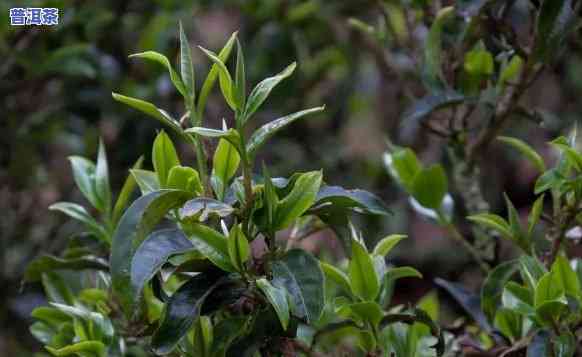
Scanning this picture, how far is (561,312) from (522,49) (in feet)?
1.30

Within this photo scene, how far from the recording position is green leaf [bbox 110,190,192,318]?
76 centimetres

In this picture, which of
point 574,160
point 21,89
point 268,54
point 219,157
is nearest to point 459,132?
point 574,160

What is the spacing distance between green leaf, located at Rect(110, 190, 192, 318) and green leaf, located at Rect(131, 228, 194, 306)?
16 millimetres

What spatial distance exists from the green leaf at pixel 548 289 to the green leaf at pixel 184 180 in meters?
0.34

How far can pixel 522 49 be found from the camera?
1.11 m

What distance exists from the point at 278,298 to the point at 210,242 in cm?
8

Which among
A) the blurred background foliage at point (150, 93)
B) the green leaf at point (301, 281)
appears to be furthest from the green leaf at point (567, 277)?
the blurred background foliage at point (150, 93)

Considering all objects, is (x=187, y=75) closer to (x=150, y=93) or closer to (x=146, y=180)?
(x=146, y=180)

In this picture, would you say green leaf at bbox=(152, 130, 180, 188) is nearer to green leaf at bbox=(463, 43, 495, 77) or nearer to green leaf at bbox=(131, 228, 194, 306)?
green leaf at bbox=(131, 228, 194, 306)

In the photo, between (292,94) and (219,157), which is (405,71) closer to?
(292,94)

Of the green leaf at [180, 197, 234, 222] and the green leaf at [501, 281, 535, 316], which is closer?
the green leaf at [180, 197, 234, 222]

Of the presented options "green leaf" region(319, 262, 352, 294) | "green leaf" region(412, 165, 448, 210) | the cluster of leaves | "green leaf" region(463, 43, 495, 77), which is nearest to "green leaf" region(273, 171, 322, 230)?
the cluster of leaves

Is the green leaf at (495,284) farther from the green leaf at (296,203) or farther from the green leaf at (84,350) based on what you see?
the green leaf at (84,350)

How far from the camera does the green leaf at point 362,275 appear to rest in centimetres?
84
